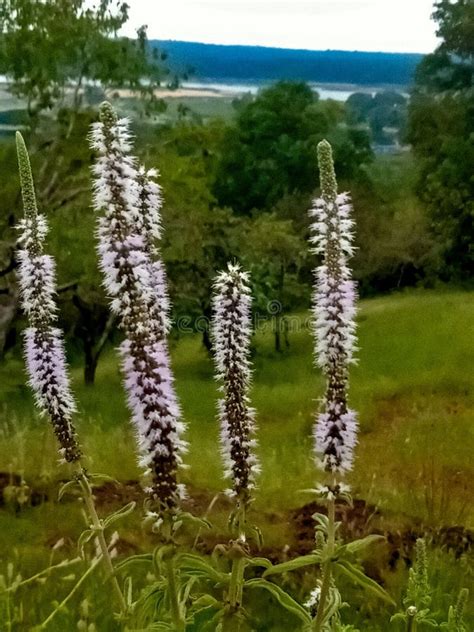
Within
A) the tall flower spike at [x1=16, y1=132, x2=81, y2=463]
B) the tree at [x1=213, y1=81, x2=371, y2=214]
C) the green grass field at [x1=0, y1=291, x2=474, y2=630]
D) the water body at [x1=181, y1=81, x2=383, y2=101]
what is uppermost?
the water body at [x1=181, y1=81, x2=383, y2=101]

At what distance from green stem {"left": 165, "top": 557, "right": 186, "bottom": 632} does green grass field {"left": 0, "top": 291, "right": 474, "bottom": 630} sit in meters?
0.98

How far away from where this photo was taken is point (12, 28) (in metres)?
2.49

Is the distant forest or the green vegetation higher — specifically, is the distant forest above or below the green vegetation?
above

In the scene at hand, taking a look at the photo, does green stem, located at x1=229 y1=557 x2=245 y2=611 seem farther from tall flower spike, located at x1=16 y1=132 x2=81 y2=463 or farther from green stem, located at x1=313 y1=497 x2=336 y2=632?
tall flower spike, located at x1=16 y1=132 x2=81 y2=463

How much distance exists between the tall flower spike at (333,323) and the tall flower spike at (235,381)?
0.13 metres

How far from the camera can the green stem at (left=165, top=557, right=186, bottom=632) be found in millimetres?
1345

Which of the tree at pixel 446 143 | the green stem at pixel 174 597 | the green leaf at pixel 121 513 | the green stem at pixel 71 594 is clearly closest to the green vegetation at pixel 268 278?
the tree at pixel 446 143

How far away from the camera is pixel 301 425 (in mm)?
2492

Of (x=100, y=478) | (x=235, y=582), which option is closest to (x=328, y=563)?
(x=235, y=582)

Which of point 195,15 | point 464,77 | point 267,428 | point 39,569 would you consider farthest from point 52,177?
point 464,77

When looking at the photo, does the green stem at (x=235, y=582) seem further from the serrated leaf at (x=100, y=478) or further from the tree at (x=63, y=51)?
the tree at (x=63, y=51)

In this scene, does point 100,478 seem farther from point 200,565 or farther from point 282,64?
point 282,64

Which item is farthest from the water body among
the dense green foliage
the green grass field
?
the green grass field

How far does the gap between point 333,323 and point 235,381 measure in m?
0.19
